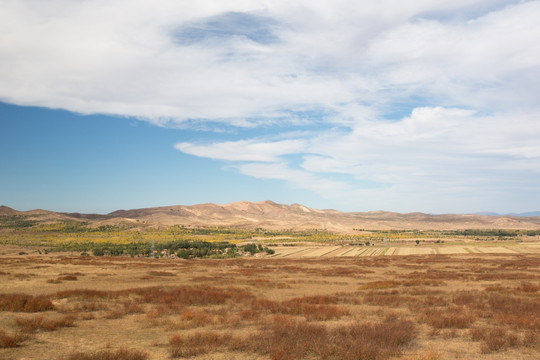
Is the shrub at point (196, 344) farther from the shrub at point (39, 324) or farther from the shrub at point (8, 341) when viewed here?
the shrub at point (39, 324)

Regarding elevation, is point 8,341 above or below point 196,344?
above

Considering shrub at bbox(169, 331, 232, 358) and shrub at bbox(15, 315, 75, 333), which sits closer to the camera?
shrub at bbox(169, 331, 232, 358)

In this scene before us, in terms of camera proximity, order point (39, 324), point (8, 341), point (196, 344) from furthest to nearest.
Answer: point (39, 324) → point (196, 344) → point (8, 341)

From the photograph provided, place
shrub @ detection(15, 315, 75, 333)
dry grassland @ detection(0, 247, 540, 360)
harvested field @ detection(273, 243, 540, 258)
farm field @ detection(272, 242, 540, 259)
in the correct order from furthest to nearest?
harvested field @ detection(273, 243, 540, 258)
farm field @ detection(272, 242, 540, 259)
shrub @ detection(15, 315, 75, 333)
dry grassland @ detection(0, 247, 540, 360)

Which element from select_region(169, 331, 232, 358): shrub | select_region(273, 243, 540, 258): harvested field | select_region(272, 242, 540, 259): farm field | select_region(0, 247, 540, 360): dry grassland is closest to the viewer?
select_region(169, 331, 232, 358): shrub

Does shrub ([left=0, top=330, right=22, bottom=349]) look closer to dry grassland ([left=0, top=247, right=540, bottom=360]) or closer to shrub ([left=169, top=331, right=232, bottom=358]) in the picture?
dry grassland ([left=0, top=247, right=540, bottom=360])

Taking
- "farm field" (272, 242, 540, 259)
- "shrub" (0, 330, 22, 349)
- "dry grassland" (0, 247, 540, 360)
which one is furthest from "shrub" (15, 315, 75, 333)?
"farm field" (272, 242, 540, 259)

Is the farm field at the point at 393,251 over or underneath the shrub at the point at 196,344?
underneath

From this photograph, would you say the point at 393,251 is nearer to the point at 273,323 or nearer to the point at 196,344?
the point at 273,323

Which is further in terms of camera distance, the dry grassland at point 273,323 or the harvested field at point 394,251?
the harvested field at point 394,251

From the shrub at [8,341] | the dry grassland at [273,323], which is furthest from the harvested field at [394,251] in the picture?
the shrub at [8,341]

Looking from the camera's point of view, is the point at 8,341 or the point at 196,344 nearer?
the point at 8,341

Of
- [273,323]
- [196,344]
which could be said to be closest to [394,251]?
[273,323]

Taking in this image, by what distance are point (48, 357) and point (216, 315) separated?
889 centimetres
